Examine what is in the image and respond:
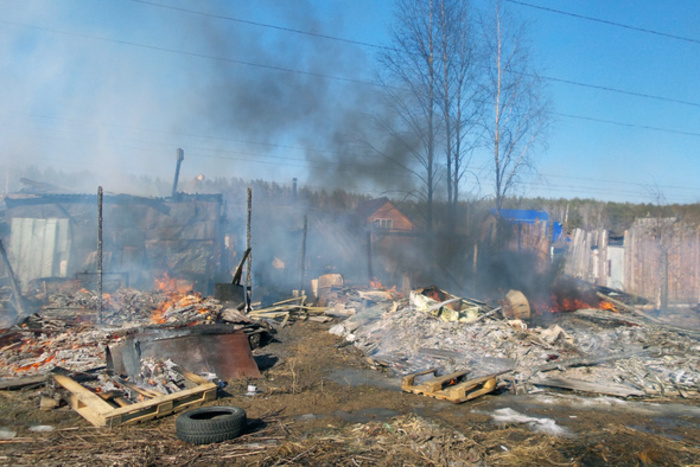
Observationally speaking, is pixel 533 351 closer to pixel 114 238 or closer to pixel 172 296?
pixel 172 296

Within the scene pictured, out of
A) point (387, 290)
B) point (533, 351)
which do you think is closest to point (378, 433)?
point (533, 351)

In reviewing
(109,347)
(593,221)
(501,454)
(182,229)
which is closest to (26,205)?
(182,229)

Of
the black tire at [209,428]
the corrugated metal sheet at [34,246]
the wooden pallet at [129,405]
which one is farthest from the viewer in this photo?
the corrugated metal sheet at [34,246]

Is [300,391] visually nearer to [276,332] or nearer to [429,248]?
[276,332]

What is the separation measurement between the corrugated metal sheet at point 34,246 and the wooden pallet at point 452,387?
1403 centimetres

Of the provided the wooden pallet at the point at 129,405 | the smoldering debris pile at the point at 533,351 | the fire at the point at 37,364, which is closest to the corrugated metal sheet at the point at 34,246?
the fire at the point at 37,364

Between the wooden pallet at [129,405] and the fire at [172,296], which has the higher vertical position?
the fire at [172,296]

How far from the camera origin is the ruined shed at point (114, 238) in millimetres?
15320

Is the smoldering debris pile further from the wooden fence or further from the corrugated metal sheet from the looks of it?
the corrugated metal sheet

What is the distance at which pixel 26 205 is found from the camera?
1545 cm

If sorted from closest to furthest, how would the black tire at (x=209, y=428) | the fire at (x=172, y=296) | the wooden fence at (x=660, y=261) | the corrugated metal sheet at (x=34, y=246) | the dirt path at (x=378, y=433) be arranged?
the dirt path at (x=378, y=433)
the black tire at (x=209, y=428)
the fire at (x=172, y=296)
the wooden fence at (x=660, y=261)
the corrugated metal sheet at (x=34, y=246)

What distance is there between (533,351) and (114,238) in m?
13.9

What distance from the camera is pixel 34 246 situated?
50.3ft

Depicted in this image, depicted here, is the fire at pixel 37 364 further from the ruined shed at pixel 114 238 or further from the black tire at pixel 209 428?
the ruined shed at pixel 114 238
